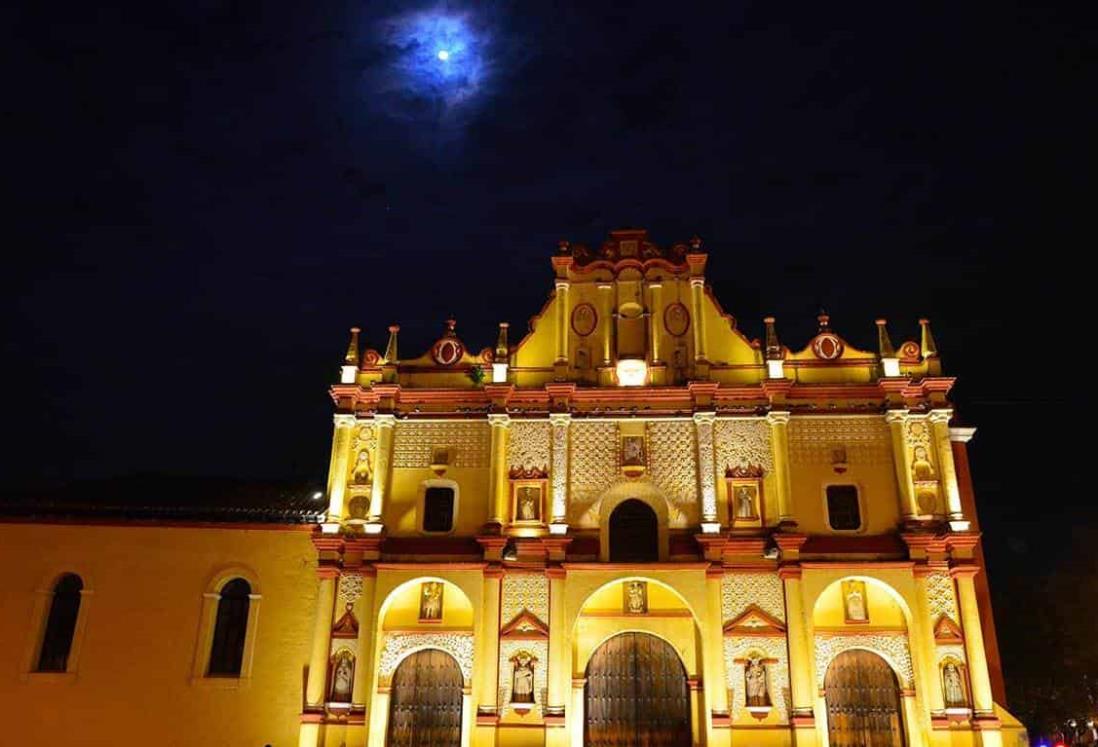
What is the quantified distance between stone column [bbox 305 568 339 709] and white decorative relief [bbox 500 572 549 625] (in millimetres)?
4701

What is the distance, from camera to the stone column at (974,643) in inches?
854

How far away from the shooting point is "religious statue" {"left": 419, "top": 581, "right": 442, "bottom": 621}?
24.2 metres

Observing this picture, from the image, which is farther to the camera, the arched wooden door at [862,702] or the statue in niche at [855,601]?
the statue in niche at [855,601]

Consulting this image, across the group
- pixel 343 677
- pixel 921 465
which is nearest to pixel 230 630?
pixel 343 677

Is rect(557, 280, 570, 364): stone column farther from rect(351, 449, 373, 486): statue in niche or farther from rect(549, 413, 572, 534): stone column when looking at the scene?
rect(351, 449, 373, 486): statue in niche

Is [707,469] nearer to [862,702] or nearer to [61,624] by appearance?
[862,702]

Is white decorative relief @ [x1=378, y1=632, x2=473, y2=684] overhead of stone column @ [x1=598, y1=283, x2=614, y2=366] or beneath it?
beneath

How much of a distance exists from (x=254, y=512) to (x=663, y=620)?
12159 millimetres

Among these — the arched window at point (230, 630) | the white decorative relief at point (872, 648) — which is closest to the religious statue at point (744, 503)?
the white decorative relief at point (872, 648)

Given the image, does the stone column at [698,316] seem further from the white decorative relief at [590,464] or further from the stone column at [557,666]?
the stone column at [557,666]

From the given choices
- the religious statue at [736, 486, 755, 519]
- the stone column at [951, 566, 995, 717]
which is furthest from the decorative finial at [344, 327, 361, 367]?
the stone column at [951, 566, 995, 717]

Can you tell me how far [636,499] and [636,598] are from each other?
275 centimetres

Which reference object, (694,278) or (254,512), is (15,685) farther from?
(694,278)

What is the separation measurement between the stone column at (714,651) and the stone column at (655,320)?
6.73 metres
